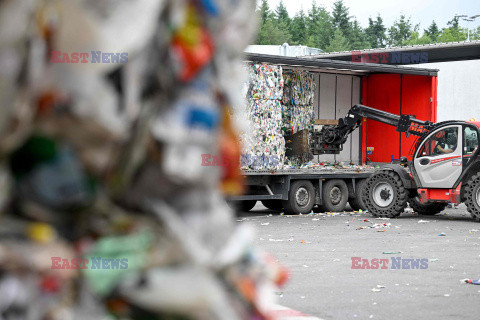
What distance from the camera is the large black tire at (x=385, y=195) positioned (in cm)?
1766

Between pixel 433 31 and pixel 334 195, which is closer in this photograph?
pixel 334 195

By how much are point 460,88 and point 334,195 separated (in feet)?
55.6

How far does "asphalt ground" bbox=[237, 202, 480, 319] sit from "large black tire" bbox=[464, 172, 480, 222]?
0.35 meters

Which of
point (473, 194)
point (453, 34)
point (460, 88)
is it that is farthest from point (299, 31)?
point (473, 194)

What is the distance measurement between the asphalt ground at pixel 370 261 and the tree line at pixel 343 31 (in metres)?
93.5

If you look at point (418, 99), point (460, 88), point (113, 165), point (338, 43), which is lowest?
point (113, 165)

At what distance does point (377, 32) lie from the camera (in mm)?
119875

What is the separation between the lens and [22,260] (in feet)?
5.25

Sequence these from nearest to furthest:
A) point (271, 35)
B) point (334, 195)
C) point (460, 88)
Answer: point (334, 195) → point (460, 88) → point (271, 35)

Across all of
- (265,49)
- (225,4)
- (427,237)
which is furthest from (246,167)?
(265,49)

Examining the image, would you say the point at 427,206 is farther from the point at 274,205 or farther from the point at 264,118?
the point at 264,118

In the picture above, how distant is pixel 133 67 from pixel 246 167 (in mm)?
16206

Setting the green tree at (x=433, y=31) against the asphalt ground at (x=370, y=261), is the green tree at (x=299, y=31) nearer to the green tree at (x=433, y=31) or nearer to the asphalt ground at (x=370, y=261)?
the green tree at (x=433, y=31)

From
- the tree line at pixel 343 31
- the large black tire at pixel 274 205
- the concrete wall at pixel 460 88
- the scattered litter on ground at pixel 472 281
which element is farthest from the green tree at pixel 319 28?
the scattered litter on ground at pixel 472 281
